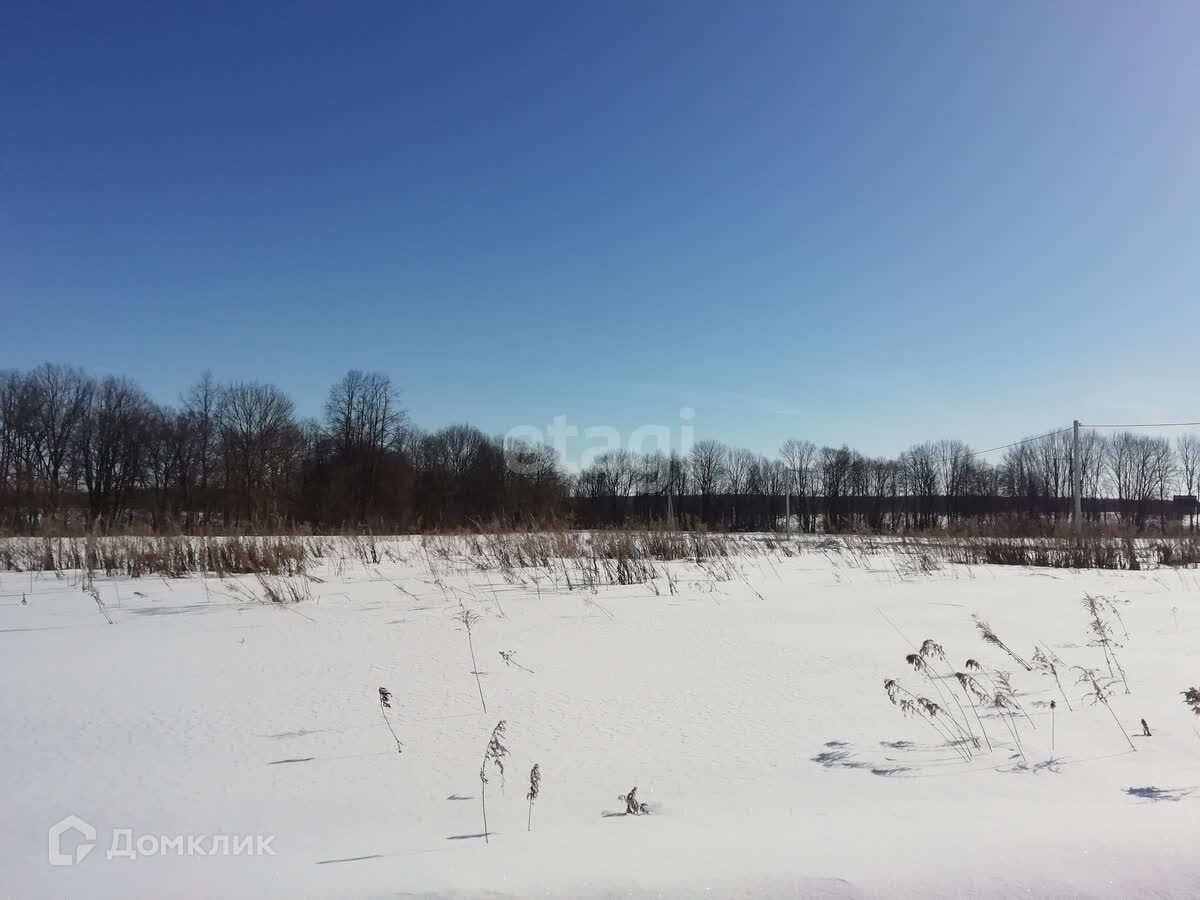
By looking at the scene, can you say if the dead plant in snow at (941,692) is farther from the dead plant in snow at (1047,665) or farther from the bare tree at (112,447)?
the bare tree at (112,447)

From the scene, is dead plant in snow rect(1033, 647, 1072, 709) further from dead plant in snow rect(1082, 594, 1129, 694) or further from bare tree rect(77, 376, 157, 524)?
bare tree rect(77, 376, 157, 524)

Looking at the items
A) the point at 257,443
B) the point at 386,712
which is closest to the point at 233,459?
the point at 257,443

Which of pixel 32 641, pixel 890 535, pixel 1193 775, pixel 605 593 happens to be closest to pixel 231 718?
pixel 32 641

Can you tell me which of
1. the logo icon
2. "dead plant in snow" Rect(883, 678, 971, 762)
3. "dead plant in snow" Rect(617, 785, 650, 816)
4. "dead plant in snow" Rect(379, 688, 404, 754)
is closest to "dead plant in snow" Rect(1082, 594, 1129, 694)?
"dead plant in snow" Rect(883, 678, 971, 762)

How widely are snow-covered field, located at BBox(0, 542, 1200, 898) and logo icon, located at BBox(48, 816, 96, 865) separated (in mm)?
29

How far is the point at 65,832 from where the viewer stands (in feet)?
6.68

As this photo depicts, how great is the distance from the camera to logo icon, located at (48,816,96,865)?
6.12 feet

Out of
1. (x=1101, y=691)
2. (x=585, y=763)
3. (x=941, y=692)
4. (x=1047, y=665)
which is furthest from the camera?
(x=1047, y=665)

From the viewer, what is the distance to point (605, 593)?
7457mm

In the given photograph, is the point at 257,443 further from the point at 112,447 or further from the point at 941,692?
the point at 941,692

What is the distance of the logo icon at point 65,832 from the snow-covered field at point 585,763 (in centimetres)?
3

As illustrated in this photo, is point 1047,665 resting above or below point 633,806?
above

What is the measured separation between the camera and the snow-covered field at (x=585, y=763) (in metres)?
1.75

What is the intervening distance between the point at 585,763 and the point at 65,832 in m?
1.65
